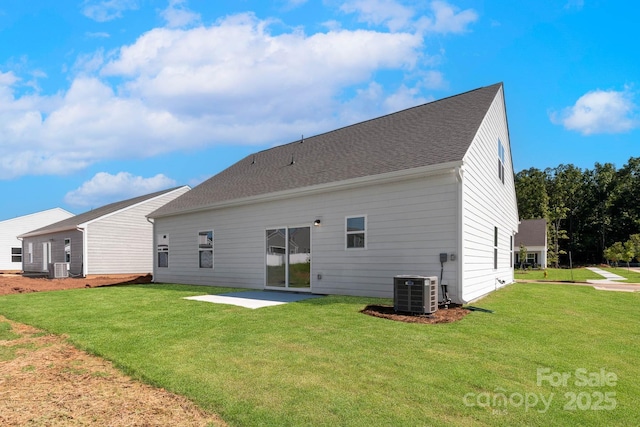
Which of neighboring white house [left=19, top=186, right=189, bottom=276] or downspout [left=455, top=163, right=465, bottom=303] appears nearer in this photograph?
downspout [left=455, top=163, right=465, bottom=303]

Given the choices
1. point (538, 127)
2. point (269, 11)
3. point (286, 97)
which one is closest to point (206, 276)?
point (286, 97)

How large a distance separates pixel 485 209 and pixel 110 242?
67.6 ft

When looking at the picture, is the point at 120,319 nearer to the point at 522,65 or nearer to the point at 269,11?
the point at 269,11

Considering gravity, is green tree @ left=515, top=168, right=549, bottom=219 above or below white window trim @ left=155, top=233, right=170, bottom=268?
above

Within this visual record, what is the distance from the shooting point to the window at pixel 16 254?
33.2m

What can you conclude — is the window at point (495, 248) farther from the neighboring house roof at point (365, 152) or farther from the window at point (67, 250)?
the window at point (67, 250)

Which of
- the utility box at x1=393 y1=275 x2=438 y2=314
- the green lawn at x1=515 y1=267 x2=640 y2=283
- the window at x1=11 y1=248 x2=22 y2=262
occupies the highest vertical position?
the utility box at x1=393 y1=275 x2=438 y2=314

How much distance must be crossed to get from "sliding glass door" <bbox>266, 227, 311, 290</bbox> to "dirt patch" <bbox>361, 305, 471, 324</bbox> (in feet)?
12.1

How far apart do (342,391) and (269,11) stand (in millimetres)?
10429

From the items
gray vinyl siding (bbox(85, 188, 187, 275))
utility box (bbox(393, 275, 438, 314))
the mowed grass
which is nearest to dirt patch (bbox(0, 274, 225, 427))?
the mowed grass

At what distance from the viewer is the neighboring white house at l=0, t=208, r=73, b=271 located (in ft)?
107

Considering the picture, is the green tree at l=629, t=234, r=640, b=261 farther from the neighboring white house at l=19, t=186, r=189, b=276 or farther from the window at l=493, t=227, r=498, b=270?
the neighboring white house at l=19, t=186, r=189, b=276

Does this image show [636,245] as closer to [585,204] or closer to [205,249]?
[585,204]

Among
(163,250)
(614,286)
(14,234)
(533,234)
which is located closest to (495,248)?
(614,286)
